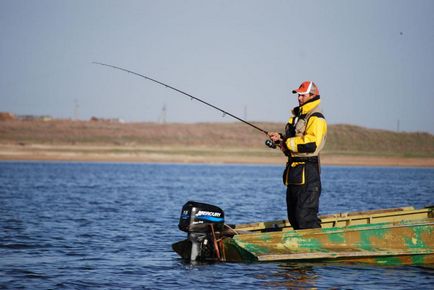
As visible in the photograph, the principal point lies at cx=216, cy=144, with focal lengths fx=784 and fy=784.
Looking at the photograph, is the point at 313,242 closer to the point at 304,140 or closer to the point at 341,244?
the point at 341,244

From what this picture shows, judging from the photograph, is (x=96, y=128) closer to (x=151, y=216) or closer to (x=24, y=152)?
(x=24, y=152)

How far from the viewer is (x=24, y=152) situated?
79.6 m

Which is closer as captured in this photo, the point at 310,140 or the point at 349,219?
the point at 310,140

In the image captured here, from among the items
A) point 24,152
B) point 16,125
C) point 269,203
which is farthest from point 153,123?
point 269,203

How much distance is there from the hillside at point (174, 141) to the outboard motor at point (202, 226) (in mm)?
67190

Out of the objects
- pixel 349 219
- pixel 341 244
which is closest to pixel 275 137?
pixel 341 244

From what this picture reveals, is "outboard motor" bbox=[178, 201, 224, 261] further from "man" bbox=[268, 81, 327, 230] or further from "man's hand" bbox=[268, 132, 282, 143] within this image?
"man's hand" bbox=[268, 132, 282, 143]

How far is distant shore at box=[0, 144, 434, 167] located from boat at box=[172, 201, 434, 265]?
66951 mm

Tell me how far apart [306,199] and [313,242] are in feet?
1.98

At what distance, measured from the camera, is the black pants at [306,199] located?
1073 cm

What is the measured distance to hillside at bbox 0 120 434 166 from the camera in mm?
85125

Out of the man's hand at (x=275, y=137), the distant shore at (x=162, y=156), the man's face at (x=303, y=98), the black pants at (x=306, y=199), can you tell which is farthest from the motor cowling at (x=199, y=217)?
the distant shore at (x=162, y=156)

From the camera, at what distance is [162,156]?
278ft

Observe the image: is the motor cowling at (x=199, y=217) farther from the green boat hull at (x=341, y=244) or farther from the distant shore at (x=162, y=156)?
the distant shore at (x=162, y=156)
